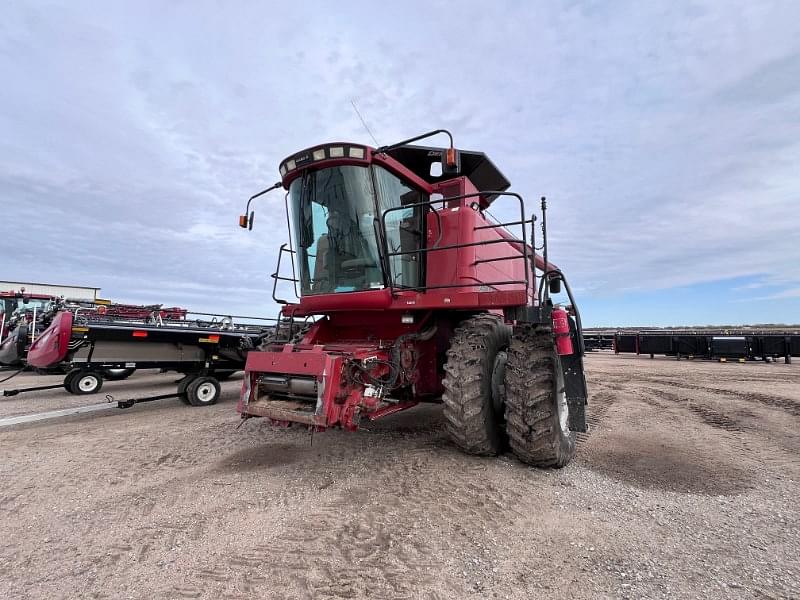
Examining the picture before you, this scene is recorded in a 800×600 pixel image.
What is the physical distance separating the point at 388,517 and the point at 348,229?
2.93 metres

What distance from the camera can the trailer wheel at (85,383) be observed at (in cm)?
905

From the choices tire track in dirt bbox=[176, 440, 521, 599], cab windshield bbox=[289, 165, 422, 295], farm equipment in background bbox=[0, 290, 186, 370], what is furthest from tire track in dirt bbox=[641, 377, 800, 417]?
farm equipment in background bbox=[0, 290, 186, 370]

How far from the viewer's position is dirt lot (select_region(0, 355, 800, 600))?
2260 millimetres

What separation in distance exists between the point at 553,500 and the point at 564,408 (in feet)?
3.95

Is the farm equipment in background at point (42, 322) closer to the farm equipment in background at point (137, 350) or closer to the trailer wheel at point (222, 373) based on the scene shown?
the farm equipment in background at point (137, 350)

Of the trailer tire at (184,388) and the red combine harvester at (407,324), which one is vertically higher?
the red combine harvester at (407,324)

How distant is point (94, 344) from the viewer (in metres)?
8.03

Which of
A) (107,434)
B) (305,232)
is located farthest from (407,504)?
(107,434)

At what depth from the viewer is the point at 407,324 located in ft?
16.1

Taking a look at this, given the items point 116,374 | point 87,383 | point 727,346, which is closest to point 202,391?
point 87,383

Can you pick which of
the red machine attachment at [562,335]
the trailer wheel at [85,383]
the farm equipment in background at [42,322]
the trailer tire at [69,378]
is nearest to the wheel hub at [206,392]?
the farm equipment in background at [42,322]

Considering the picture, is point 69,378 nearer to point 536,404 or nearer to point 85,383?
point 85,383

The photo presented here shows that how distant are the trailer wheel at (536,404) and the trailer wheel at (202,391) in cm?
649

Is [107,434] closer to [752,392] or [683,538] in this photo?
[683,538]
